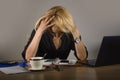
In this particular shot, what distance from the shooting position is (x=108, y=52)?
6.61 ft

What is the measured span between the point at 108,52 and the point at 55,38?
1.78 feet

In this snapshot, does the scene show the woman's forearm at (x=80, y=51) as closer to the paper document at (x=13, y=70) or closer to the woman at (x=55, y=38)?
the woman at (x=55, y=38)

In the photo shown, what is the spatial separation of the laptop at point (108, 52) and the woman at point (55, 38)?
12.6 inches

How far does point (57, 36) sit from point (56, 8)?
246 millimetres

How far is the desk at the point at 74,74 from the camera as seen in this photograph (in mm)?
1683

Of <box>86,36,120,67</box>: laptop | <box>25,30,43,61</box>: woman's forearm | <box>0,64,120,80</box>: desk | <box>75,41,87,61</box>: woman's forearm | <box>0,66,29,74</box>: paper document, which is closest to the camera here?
<box>0,64,120,80</box>: desk

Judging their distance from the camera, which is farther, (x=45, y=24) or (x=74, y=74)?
(x=45, y=24)

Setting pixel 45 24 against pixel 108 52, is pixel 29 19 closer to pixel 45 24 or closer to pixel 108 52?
pixel 45 24

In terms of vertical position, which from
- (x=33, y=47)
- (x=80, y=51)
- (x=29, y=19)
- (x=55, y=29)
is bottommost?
(x=80, y=51)

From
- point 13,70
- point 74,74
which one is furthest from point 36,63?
point 74,74

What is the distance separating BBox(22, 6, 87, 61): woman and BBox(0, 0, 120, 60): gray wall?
75 millimetres

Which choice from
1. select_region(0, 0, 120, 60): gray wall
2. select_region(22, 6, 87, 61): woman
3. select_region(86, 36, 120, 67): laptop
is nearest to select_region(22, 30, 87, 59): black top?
select_region(22, 6, 87, 61): woman

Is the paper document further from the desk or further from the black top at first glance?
the black top

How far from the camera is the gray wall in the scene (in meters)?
2.32
